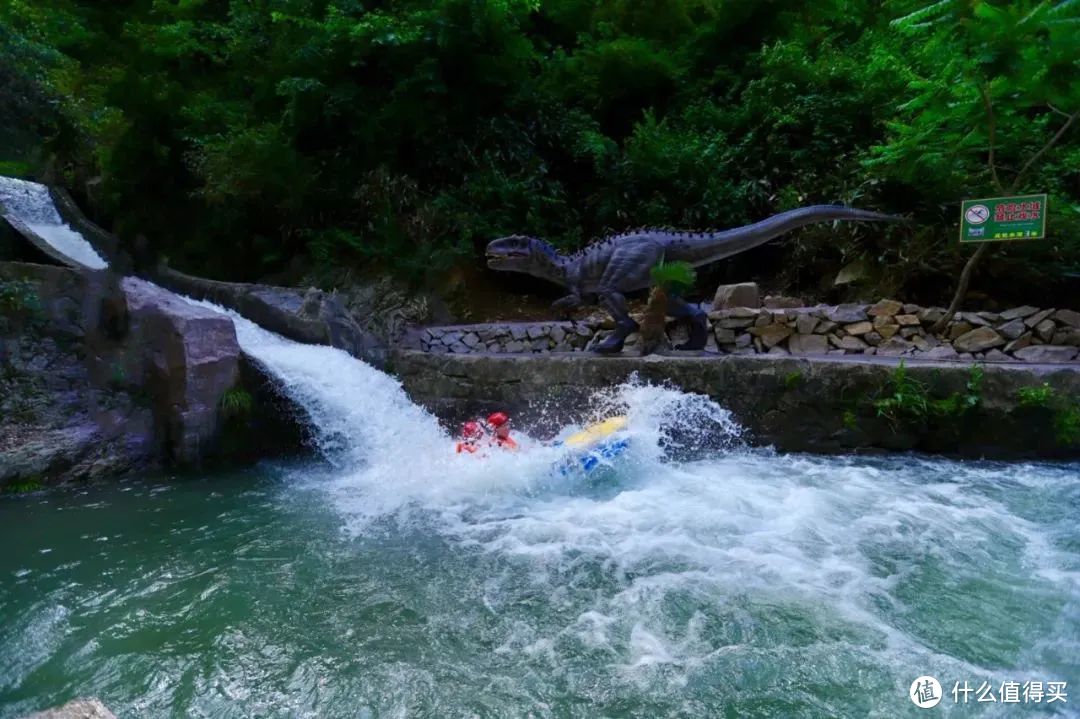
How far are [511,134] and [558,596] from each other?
10.1 meters

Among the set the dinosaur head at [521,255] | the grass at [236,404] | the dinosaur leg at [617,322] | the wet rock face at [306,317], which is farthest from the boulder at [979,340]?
the grass at [236,404]

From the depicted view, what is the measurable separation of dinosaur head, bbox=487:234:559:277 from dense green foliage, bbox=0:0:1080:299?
378 centimetres

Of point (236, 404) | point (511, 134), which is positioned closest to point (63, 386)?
point (236, 404)

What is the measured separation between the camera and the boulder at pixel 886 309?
7020 mm

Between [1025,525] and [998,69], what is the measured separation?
3887mm

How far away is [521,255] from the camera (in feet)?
23.3

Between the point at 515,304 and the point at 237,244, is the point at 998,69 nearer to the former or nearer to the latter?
the point at 515,304

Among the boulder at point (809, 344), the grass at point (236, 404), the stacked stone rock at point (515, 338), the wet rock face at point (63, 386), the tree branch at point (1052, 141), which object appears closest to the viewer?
the wet rock face at point (63, 386)

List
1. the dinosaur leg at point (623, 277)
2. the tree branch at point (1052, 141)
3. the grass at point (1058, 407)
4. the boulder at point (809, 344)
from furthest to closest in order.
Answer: the boulder at point (809, 344)
the dinosaur leg at point (623, 277)
the tree branch at point (1052, 141)
the grass at point (1058, 407)

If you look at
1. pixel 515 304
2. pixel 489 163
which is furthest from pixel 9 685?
pixel 489 163

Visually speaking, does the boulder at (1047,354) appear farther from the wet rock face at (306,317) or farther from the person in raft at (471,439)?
the wet rock face at (306,317)

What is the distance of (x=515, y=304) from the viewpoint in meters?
11.2

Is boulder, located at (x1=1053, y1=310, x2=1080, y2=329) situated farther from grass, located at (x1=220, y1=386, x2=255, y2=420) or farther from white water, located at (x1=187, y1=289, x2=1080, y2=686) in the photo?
grass, located at (x1=220, y1=386, x2=255, y2=420)

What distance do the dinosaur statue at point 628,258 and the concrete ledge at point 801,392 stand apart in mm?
547
